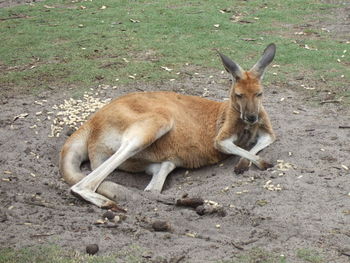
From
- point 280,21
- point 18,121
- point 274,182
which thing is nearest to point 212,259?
point 274,182

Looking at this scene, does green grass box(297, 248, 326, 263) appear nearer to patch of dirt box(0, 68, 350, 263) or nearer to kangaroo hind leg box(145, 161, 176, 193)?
patch of dirt box(0, 68, 350, 263)

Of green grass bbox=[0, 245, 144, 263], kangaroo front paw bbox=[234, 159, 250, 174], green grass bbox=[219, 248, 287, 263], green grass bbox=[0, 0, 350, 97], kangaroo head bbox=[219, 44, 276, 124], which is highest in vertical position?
kangaroo head bbox=[219, 44, 276, 124]

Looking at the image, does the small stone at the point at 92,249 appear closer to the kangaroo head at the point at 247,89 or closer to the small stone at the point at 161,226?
the small stone at the point at 161,226

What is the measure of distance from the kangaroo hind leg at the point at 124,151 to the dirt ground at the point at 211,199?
3.6 inches

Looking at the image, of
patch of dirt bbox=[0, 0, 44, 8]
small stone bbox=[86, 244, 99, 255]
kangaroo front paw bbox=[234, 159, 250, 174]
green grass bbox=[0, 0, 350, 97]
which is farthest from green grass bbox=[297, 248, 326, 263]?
patch of dirt bbox=[0, 0, 44, 8]

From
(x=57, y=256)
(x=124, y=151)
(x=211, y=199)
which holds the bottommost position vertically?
(x=211, y=199)

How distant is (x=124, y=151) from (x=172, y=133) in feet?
2.21

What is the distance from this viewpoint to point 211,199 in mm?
4887

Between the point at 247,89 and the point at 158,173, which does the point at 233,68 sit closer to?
the point at 247,89

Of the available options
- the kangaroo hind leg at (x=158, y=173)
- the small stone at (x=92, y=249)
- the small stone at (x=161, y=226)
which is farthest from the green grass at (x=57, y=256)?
the kangaroo hind leg at (x=158, y=173)

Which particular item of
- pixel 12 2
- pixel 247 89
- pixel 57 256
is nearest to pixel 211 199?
pixel 247 89

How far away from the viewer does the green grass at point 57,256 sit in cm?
374

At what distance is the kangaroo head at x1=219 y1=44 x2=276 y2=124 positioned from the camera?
5523mm

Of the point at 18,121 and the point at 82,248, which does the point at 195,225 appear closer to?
the point at 82,248
